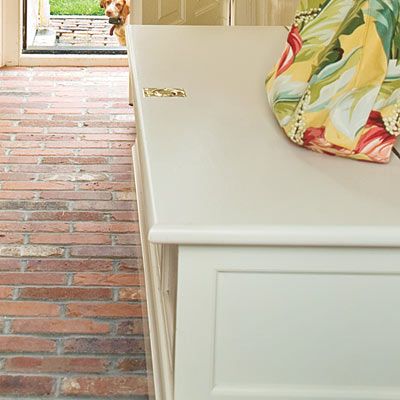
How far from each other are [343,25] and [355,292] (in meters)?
0.68

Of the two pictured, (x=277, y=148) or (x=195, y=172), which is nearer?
(x=195, y=172)

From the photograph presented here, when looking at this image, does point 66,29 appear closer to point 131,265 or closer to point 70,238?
point 70,238

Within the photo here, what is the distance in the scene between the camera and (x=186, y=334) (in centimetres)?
187

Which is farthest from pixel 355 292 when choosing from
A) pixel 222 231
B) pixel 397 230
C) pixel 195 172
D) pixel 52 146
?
pixel 52 146

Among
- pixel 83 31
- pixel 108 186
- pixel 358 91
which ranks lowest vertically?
pixel 83 31

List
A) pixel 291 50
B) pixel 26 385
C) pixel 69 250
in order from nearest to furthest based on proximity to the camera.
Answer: pixel 291 50, pixel 26 385, pixel 69 250

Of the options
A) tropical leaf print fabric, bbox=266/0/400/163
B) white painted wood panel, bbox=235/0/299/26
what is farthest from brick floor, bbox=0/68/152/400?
tropical leaf print fabric, bbox=266/0/400/163

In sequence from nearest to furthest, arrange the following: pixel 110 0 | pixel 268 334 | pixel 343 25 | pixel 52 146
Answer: pixel 268 334 → pixel 343 25 → pixel 52 146 → pixel 110 0

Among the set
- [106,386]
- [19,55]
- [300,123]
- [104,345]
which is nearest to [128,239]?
[104,345]

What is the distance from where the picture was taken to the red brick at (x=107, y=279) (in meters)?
3.27

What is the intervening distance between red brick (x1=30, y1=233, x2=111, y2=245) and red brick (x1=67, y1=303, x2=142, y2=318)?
20.1 inches

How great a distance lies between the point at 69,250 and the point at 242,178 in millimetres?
1590

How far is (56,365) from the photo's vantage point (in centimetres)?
276

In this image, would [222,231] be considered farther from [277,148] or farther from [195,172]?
[277,148]
